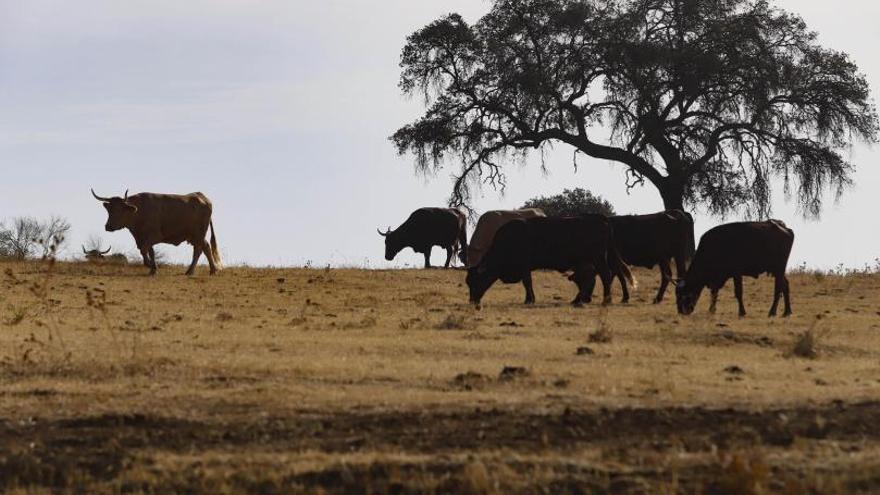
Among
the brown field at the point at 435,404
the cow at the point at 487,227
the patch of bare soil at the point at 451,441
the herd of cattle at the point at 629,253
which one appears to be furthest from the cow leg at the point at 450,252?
the patch of bare soil at the point at 451,441

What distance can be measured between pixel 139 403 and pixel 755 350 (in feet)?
23.4

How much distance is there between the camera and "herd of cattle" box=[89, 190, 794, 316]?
22.1 meters

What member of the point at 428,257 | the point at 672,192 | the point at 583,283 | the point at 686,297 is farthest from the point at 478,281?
the point at 672,192

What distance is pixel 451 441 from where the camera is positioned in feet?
34.3

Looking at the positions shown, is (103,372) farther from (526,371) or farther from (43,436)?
(526,371)

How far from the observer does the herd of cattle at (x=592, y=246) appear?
72.6 ft

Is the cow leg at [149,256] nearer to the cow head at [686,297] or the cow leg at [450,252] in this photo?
the cow leg at [450,252]

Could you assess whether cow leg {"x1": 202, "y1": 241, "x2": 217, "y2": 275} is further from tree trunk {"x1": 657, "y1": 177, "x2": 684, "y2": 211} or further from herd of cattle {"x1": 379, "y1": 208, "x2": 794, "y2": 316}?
tree trunk {"x1": 657, "y1": 177, "x2": 684, "y2": 211}

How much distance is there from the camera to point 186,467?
992 cm

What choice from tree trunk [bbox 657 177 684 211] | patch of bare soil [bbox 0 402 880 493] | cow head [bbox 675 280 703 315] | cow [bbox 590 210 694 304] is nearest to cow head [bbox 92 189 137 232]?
cow [bbox 590 210 694 304]

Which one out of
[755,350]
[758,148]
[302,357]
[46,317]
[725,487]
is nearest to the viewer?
[725,487]

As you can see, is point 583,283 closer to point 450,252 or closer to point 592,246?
point 592,246

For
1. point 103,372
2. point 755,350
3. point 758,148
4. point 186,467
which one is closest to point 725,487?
point 186,467

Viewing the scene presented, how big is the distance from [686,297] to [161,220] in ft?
38.3
